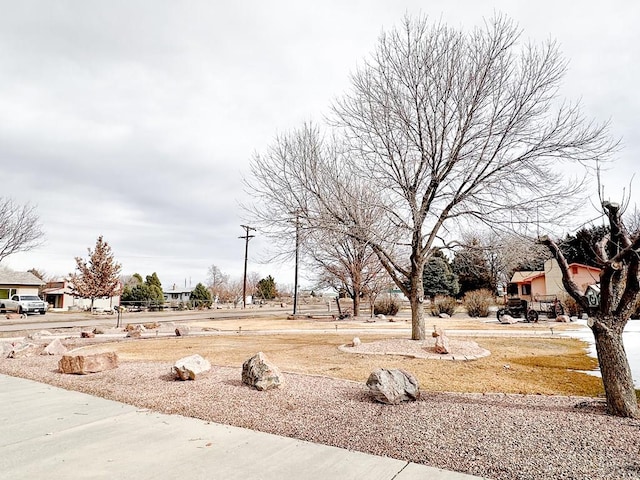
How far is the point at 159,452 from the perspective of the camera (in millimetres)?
3561

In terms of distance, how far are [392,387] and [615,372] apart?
236 centimetres

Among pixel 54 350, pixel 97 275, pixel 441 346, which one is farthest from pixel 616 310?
pixel 97 275

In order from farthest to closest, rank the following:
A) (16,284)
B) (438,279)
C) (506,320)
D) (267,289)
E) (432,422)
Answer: (267,289) → (438,279) → (16,284) → (506,320) → (432,422)

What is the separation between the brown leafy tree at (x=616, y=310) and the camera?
165 inches

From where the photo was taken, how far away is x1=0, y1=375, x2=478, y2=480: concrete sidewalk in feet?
10.2

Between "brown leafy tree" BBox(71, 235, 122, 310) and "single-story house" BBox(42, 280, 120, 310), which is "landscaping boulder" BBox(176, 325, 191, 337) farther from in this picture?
"single-story house" BBox(42, 280, 120, 310)

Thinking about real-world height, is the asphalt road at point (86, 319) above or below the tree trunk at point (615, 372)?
below

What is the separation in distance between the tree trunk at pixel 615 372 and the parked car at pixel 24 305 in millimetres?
33948

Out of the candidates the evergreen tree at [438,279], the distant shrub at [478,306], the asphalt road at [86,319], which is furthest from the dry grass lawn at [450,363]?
the evergreen tree at [438,279]

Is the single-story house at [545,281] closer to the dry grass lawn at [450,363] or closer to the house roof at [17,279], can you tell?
the dry grass lawn at [450,363]

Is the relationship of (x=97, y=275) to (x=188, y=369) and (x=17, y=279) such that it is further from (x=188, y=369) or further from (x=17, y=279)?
(x=188, y=369)

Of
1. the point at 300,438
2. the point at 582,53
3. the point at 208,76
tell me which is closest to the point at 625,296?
the point at 300,438

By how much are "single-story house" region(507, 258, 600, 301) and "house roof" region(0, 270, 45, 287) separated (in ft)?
139

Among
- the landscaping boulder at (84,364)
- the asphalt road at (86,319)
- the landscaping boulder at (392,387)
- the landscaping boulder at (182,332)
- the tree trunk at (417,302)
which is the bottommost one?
the asphalt road at (86,319)
